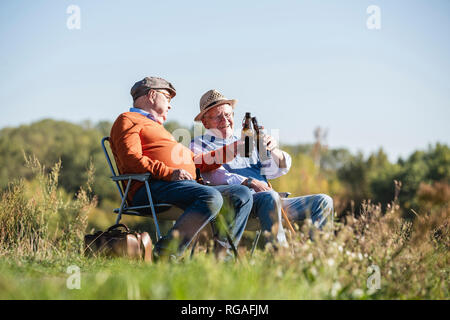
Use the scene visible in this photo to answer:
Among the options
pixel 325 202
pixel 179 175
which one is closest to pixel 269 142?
pixel 325 202

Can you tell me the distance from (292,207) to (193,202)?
0.97 m

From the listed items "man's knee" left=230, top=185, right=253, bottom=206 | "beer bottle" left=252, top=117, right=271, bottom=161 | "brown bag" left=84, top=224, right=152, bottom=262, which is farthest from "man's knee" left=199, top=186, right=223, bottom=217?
"beer bottle" left=252, top=117, right=271, bottom=161

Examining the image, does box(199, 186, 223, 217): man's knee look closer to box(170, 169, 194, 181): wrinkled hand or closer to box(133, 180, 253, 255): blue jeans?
box(133, 180, 253, 255): blue jeans

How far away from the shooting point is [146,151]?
3963mm

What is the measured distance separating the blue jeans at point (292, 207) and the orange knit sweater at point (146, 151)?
0.54 metres

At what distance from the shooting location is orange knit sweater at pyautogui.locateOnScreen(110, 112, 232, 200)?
3.75 meters

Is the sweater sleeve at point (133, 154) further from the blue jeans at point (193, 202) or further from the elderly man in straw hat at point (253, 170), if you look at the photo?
the elderly man in straw hat at point (253, 170)

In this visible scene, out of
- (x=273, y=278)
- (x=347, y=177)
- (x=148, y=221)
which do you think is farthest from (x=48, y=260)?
(x=347, y=177)

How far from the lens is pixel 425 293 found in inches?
105

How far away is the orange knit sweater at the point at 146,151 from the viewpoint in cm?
375

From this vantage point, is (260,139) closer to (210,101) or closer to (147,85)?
(210,101)

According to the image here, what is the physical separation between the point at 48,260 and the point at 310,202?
6.46 feet
